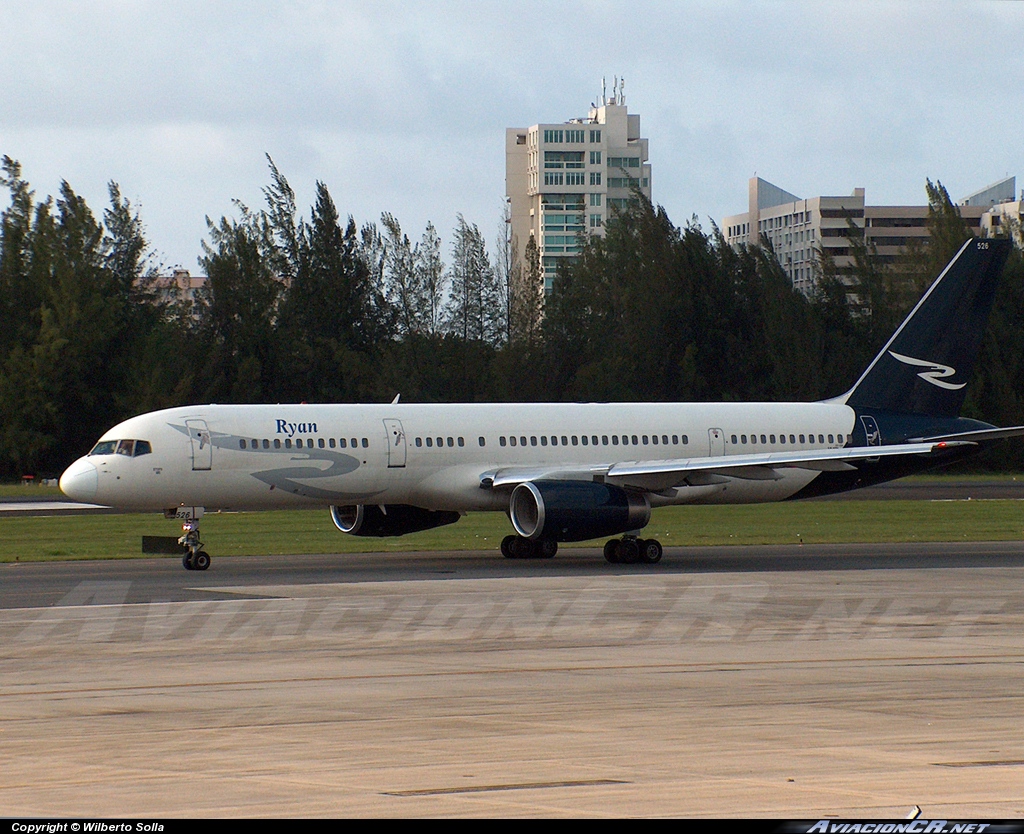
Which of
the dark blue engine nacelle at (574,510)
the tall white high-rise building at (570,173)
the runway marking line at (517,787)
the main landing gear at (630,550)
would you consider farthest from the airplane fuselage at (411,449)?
the tall white high-rise building at (570,173)

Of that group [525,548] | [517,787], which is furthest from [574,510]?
[517,787]

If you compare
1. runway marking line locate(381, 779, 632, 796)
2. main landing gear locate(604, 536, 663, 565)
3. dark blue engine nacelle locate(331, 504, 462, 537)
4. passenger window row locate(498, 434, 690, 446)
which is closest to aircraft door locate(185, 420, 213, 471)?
dark blue engine nacelle locate(331, 504, 462, 537)

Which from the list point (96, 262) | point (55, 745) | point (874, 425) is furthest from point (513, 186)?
point (55, 745)

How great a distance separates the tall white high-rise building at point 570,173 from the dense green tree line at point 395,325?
312 feet

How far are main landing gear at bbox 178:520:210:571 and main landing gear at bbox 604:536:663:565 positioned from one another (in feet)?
28.0

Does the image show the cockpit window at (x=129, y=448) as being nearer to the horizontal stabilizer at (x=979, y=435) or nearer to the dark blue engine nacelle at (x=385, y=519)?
the dark blue engine nacelle at (x=385, y=519)

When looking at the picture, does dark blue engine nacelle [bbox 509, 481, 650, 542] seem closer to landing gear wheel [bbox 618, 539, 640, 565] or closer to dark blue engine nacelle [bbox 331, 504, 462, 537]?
landing gear wheel [bbox 618, 539, 640, 565]

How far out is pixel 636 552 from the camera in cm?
3250

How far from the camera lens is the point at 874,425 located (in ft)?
126

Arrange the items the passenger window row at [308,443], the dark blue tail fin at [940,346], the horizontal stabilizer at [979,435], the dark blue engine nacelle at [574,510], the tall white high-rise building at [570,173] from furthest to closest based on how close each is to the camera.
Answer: the tall white high-rise building at [570,173]
the dark blue tail fin at [940,346]
the horizontal stabilizer at [979,435]
the passenger window row at [308,443]
the dark blue engine nacelle at [574,510]

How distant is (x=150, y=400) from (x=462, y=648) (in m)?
64.3

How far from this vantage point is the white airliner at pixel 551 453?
31422 mm

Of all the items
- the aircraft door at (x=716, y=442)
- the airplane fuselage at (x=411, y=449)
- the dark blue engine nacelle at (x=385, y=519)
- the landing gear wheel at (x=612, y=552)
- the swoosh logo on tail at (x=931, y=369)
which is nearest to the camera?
the airplane fuselage at (x=411, y=449)

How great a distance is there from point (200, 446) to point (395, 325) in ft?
205
